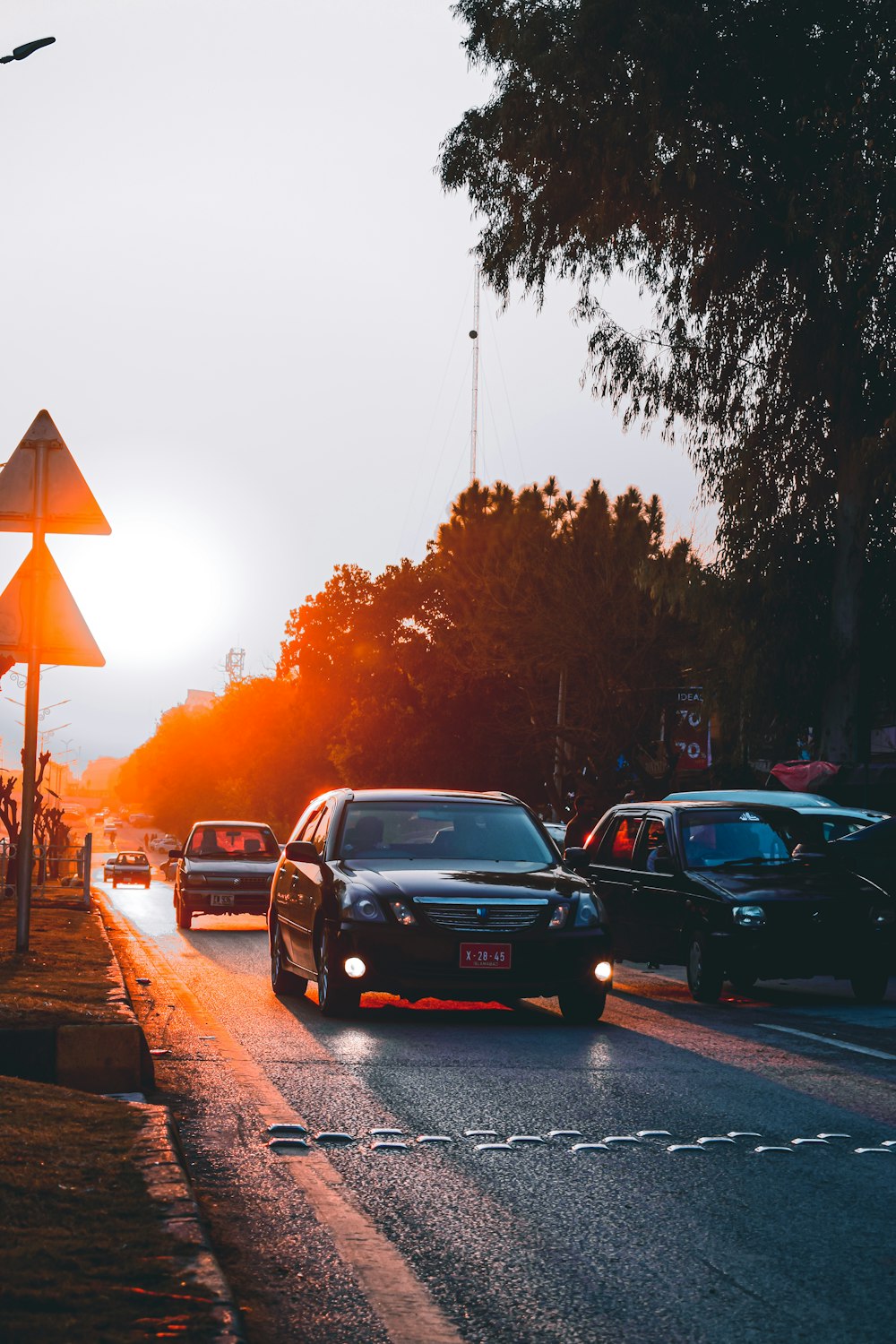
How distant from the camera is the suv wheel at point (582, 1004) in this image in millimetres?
11513

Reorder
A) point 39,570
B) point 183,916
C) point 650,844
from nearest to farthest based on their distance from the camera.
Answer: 1. point 39,570
2. point 650,844
3. point 183,916

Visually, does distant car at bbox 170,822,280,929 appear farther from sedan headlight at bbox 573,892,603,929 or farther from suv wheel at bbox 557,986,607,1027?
sedan headlight at bbox 573,892,603,929

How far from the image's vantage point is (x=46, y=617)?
44.2 feet

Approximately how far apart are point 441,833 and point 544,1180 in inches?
253

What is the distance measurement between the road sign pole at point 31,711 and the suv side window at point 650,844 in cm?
527

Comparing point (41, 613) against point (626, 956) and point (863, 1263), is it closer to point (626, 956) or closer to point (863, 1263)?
point (626, 956)

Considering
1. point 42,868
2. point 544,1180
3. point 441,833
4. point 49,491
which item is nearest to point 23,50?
point 49,491

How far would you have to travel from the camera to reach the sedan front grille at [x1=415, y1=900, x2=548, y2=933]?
36.4 feet

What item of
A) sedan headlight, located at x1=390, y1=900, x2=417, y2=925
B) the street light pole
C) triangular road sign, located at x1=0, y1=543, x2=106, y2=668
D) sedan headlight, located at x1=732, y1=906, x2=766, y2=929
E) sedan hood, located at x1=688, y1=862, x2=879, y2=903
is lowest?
sedan headlight, located at x1=732, y1=906, x2=766, y2=929

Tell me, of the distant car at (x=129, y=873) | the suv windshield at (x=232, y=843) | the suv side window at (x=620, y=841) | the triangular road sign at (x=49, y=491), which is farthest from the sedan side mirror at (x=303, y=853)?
the distant car at (x=129, y=873)

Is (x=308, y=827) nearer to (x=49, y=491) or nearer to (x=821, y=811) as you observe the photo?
(x=49, y=491)

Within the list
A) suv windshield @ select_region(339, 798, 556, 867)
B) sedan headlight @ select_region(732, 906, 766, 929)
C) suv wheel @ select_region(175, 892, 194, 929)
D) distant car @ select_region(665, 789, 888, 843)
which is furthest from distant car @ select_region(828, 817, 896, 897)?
suv wheel @ select_region(175, 892, 194, 929)

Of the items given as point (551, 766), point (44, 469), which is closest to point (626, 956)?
point (44, 469)

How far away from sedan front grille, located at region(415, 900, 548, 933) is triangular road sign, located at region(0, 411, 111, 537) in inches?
171
